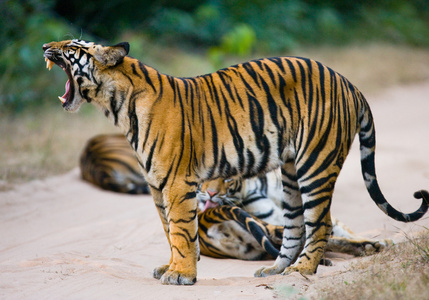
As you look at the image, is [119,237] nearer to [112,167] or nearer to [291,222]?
[291,222]

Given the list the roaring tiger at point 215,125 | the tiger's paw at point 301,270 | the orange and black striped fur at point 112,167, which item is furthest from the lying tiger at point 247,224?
the orange and black striped fur at point 112,167

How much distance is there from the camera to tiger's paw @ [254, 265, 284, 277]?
480 centimetres

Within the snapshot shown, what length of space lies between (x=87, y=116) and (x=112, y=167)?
3.41 metres

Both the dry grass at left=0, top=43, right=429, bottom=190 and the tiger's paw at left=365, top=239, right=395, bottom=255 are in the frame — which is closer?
the tiger's paw at left=365, top=239, right=395, bottom=255

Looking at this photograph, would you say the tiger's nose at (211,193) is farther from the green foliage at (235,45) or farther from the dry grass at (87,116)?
the green foliage at (235,45)

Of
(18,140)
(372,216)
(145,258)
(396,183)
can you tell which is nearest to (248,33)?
(18,140)

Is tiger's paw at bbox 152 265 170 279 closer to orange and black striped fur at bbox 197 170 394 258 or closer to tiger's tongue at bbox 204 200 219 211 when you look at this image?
orange and black striped fur at bbox 197 170 394 258

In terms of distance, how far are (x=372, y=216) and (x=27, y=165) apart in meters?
5.19

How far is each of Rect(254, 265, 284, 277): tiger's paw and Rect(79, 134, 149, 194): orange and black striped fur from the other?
379 centimetres

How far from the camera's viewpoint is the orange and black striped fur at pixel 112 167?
855 centimetres

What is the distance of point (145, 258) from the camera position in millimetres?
5605

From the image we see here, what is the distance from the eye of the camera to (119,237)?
6.25 meters

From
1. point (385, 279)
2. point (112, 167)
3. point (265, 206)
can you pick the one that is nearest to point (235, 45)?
point (112, 167)

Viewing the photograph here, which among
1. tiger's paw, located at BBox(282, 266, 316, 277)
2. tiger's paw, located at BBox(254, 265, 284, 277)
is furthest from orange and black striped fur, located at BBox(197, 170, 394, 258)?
tiger's paw, located at BBox(282, 266, 316, 277)
